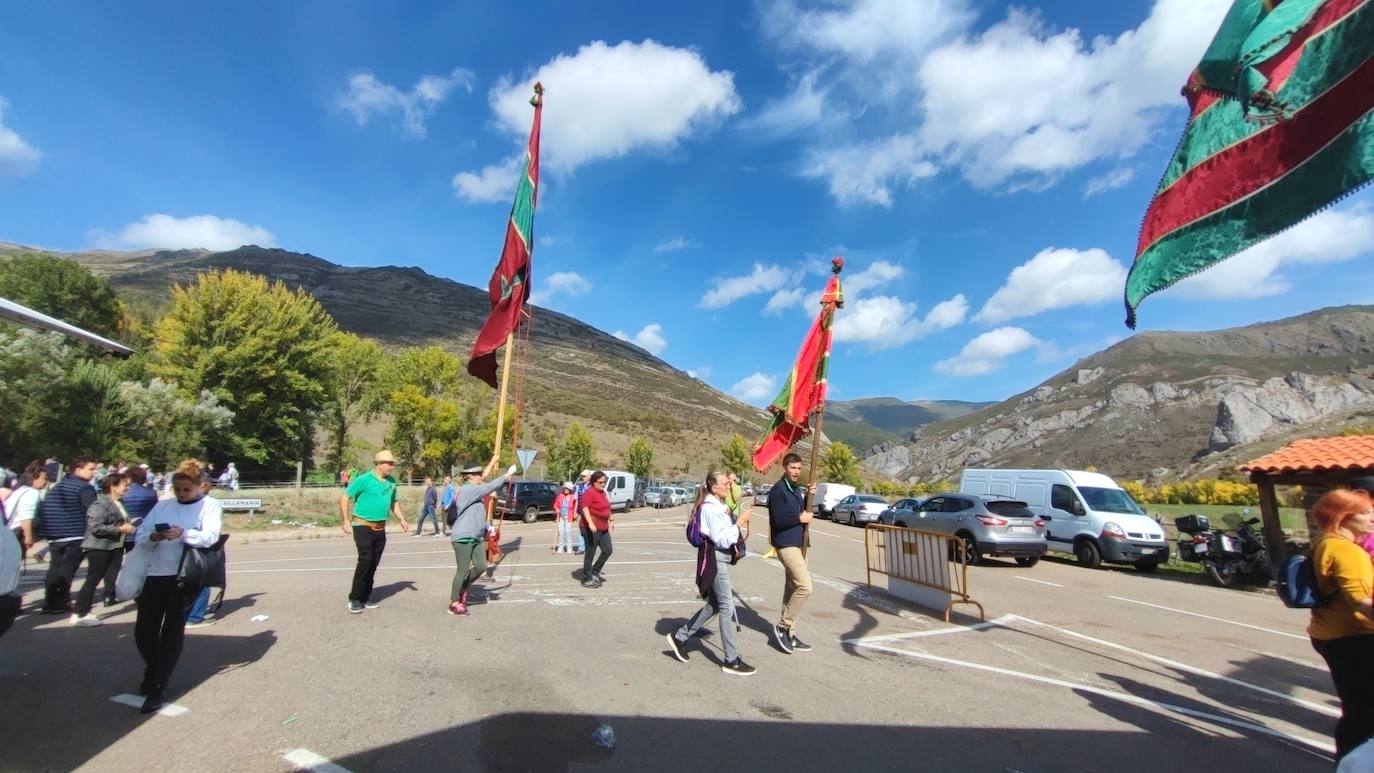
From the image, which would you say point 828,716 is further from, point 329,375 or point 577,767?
point 329,375

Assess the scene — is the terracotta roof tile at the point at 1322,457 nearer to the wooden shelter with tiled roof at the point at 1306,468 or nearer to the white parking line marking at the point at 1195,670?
the wooden shelter with tiled roof at the point at 1306,468

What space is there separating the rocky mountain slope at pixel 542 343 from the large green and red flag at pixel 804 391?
62341mm

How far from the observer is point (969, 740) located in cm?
436

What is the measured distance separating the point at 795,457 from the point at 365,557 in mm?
5204

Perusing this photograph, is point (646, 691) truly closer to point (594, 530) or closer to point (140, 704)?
point (140, 704)

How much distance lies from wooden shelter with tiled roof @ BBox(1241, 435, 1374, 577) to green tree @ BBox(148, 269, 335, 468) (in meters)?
40.4

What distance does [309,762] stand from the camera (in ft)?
12.1

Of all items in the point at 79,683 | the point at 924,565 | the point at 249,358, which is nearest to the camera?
the point at 79,683

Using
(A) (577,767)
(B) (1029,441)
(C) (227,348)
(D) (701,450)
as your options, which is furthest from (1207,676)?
(B) (1029,441)

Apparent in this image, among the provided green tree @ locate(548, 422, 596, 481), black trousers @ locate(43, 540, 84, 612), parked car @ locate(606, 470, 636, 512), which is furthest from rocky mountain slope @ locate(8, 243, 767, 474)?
black trousers @ locate(43, 540, 84, 612)

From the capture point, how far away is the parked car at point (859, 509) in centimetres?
2928

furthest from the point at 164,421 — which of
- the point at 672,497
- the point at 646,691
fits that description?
the point at 646,691

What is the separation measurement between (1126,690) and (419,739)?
19.3 ft

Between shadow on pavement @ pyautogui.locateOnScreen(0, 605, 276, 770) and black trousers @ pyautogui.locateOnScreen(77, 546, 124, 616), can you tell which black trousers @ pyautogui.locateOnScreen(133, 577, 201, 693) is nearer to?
shadow on pavement @ pyautogui.locateOnScreen(0, 605, 276, 770)
